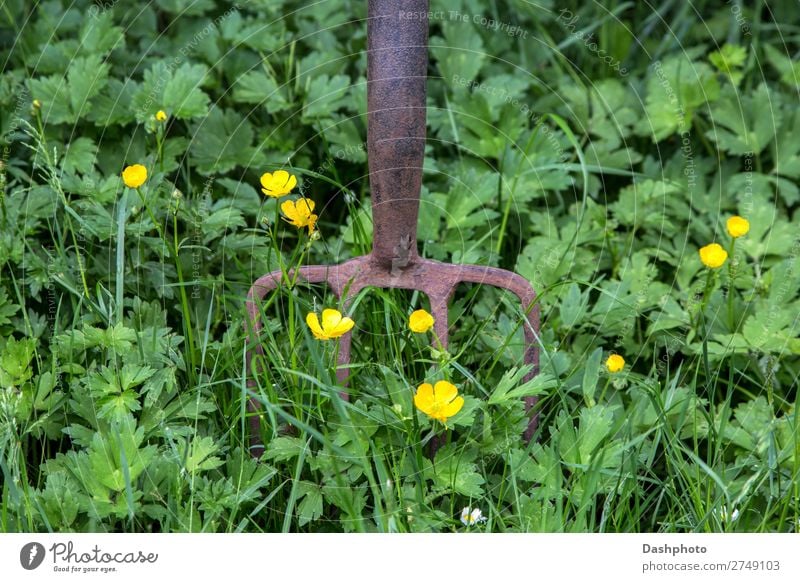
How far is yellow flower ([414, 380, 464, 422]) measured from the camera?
1.55 meters

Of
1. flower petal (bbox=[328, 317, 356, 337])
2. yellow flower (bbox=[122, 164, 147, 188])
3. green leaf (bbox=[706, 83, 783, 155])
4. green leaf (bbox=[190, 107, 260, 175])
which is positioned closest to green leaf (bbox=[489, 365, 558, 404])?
flower petal (bbox=[328, 317, 356, 337])

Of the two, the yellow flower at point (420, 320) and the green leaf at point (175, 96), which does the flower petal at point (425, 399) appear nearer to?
the yellow flower at point (420, 320)

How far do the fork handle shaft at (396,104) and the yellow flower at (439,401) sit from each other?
0.37m

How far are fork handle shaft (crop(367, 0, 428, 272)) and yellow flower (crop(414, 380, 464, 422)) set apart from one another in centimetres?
37

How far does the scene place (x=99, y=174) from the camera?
2234 mm

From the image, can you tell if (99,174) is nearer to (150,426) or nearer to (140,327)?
(140,327)

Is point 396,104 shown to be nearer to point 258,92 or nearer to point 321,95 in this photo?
point 321,95

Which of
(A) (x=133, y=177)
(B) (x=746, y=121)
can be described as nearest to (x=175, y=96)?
(A) (x=133, y=177)

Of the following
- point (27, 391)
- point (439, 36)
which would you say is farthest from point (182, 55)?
point (27, 391)

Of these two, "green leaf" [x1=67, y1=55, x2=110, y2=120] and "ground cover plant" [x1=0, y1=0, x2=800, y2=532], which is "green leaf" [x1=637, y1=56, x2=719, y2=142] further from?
"green leaf" [x1=67, y1=55, x2=110, y2=120]

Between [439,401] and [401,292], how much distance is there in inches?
17.2
